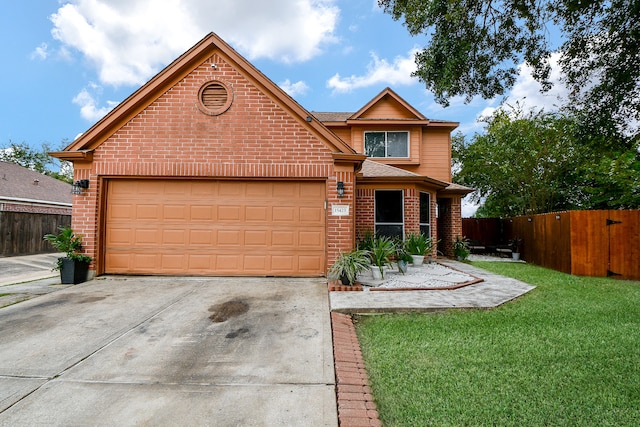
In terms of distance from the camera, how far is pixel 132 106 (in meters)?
7.45

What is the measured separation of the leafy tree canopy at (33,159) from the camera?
107 ft

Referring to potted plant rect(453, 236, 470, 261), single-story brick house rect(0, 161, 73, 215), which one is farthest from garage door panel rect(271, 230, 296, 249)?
single-story brick house rect(0, 161, 73, 215)

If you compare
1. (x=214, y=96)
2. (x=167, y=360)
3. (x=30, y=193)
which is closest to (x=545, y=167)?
(x=214, y=96)

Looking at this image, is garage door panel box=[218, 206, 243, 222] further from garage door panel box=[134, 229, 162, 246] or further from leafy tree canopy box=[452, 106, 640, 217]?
leafy tree canopy box=[452, 106, 640, 217]

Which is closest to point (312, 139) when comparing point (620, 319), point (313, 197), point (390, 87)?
point (313, 197)

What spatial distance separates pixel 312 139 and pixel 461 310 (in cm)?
482

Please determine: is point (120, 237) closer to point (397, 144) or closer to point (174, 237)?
point (174, 237)

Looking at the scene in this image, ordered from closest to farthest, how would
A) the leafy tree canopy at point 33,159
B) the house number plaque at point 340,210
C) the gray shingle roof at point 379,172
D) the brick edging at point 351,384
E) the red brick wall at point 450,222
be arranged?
the brick edging at point 351,384, the house number plaque at point 340,210, the gray shingle roof at point 379,172, the red brick wall at point 450,222, the leafy tree canopy at point 33,159

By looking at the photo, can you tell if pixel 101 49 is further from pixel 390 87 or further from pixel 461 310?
pixel 461 310

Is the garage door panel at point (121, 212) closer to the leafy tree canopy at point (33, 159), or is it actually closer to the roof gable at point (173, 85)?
the roof gable at point (173, 85)

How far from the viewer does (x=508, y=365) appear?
10.8 ft

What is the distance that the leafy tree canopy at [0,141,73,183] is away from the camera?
32.5 metres

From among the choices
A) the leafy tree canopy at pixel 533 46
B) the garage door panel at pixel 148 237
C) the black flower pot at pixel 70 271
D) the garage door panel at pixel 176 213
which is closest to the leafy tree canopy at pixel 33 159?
the black flower pot at pixel 70 271

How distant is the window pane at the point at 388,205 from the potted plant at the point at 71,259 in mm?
→ 8085
